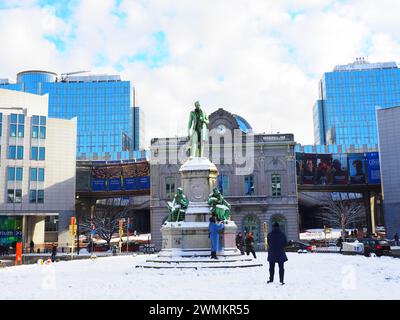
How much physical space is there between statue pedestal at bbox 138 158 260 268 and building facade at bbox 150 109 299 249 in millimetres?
37061

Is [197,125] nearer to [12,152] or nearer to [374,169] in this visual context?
[12,152]

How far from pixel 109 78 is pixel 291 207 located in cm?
10108

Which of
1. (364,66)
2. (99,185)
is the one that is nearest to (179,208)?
(99,185)

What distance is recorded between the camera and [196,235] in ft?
70.8

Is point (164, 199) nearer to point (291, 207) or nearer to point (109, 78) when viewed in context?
point (291, 207)

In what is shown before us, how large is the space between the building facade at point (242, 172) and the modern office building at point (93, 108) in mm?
79149

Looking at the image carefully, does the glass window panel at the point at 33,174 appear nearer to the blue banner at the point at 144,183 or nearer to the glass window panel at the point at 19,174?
the glass window panel at the point at 19,174

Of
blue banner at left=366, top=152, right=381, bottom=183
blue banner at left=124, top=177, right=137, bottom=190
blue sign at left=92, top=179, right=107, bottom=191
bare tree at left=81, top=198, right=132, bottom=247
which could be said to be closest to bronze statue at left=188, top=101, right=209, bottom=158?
bare tree at left=81, top=198, right=132, bottom=247

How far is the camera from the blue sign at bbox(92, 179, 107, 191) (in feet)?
233

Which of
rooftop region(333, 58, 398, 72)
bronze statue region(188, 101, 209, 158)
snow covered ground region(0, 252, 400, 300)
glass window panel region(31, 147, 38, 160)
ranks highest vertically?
rooftop region(333, 58, 398, 72)

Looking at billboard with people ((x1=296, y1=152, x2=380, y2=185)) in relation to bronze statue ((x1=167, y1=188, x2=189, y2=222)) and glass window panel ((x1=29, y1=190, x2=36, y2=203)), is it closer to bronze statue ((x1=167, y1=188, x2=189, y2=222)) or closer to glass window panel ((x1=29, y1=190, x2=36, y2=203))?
glass window panel ((x1=29, y1=190, x2=36, y2=203))

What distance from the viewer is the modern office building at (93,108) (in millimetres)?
140875

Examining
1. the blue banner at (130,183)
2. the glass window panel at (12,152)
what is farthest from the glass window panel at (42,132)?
the blue banner at (130,183)
